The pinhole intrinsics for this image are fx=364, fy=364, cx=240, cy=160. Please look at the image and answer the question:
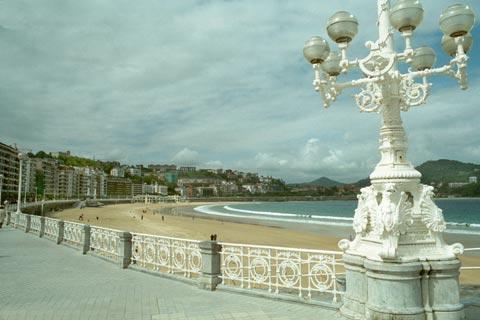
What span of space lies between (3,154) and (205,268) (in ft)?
351

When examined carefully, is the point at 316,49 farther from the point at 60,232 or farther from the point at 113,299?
the point at 60,232

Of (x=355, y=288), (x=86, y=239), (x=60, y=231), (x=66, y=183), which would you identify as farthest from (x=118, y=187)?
(x=355, y=288)

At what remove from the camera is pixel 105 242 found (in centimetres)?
1194

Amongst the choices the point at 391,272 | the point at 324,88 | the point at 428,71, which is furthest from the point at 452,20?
the point at 391,272

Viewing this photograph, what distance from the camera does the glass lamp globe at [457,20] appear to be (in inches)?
185

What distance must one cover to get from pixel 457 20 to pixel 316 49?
1.86 m

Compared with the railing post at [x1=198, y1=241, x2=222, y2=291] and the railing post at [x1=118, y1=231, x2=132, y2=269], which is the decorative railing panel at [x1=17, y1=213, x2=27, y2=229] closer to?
the railing post at [x1=118, y1=231, x2=132, y2=269]

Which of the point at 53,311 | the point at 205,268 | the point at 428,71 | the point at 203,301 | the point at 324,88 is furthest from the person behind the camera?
the point at 205,268

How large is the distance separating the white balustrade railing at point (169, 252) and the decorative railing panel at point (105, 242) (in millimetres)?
877

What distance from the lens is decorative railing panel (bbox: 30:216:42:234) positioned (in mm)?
18778

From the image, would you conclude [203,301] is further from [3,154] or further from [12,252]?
[3,154]

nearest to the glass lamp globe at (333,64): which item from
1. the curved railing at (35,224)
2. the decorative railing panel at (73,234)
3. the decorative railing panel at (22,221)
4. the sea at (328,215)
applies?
the decorative railing panel at (73,234)

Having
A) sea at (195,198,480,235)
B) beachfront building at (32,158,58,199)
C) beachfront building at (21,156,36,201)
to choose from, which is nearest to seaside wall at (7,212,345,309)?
sea at (195,198,480,235)

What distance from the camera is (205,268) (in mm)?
7820
